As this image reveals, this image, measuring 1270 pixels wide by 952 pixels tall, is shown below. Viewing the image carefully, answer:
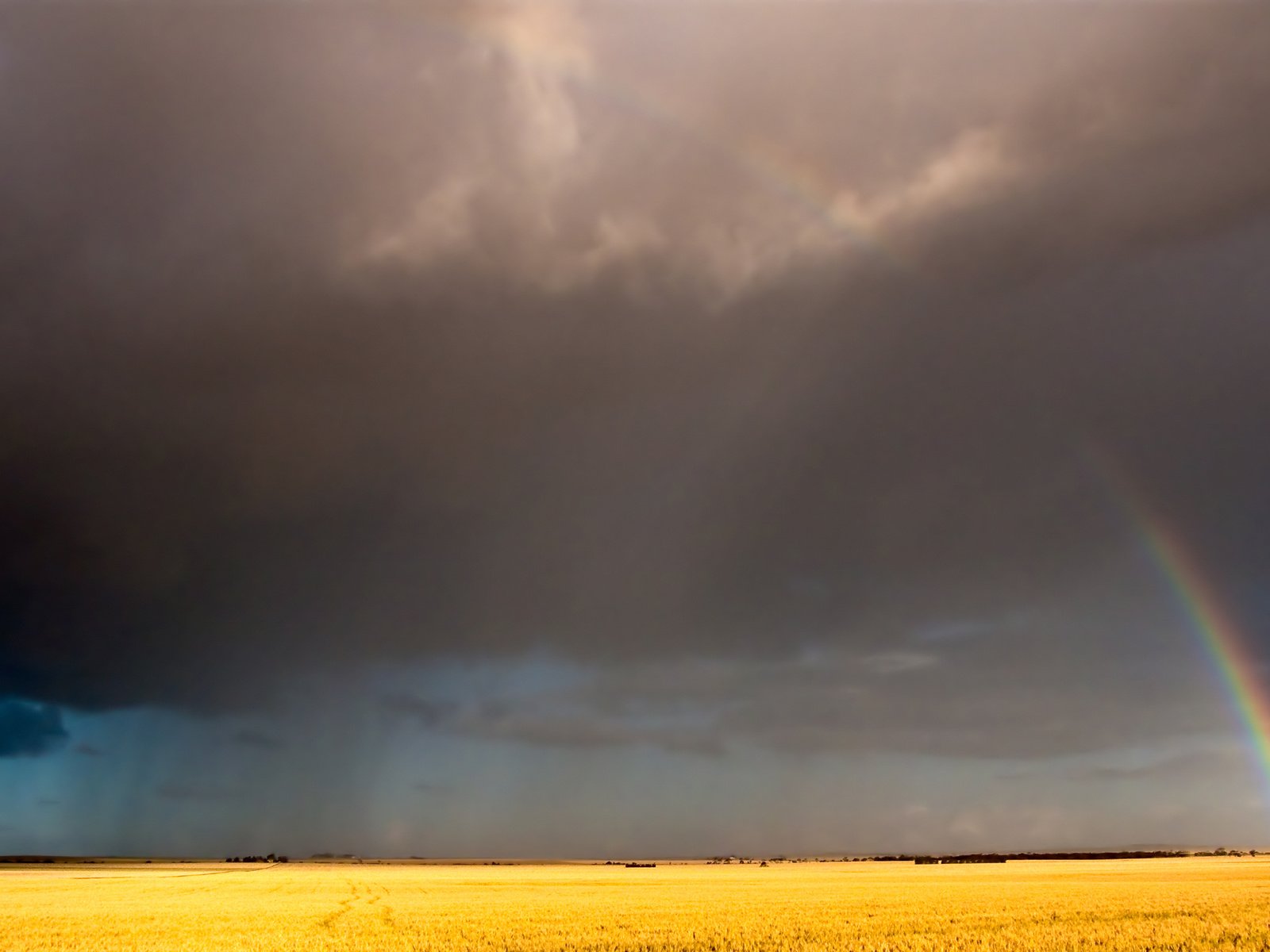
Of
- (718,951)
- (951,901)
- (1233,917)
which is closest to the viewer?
(718,951)

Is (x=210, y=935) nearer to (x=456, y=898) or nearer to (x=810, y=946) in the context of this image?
(x=810, y=946)

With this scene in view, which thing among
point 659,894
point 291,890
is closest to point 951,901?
point 659,894

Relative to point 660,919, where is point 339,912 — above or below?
above

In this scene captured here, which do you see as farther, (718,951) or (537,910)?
(537,910)

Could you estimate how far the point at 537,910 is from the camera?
161 feet

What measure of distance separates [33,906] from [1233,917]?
5899 centimetres

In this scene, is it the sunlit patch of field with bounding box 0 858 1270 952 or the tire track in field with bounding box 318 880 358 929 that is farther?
the tire track in field with bounding box 318 880 358 929

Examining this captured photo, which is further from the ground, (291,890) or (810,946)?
(291,890)

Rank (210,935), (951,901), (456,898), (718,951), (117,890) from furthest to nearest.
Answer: (117,890), (456,898), (951,901), (210,935), (718,951)

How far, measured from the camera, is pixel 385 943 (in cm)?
3309

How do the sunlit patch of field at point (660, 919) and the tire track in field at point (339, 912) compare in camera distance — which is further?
the tire track in field at point (339, 912)

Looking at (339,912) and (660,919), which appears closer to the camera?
(660,919)

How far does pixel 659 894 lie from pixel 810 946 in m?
37.6

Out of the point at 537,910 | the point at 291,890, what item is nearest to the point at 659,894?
the point at 537,910
